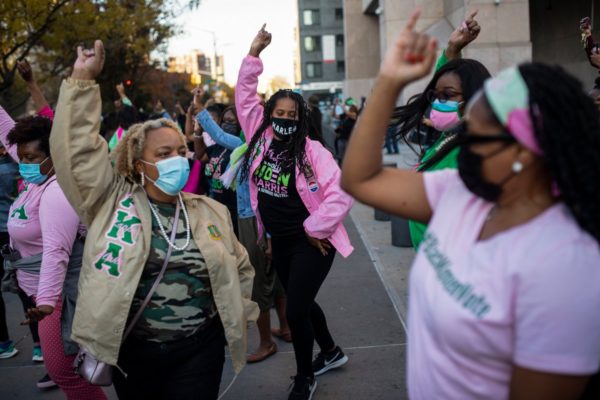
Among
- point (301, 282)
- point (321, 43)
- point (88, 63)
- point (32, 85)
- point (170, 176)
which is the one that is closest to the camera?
point (88, 63)

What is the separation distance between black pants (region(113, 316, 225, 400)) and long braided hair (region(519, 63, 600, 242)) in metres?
1.92

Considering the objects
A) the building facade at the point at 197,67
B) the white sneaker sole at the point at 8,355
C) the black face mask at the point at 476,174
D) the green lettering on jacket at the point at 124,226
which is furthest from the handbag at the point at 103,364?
the building facade at the point at 197,67

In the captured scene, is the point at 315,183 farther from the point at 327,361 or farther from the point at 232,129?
the point at 232,129

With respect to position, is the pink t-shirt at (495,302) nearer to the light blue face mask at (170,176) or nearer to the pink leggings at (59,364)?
the light blue face mask at (170,176)

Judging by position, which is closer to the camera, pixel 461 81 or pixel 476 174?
pixel 476 174

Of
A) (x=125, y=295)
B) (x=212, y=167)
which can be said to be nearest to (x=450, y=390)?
(x=125, y=295)

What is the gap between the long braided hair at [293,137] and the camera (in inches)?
155

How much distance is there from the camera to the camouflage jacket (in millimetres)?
2566

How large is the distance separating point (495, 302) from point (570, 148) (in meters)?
0.43

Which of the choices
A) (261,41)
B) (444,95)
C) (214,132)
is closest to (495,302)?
(444,95)

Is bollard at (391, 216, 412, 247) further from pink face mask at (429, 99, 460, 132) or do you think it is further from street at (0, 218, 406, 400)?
pink face mask at (429, 99, 460, 132)

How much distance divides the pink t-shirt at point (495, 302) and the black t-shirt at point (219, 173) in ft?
13.4

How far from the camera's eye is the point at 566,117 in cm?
145

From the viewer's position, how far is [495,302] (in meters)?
1.46
